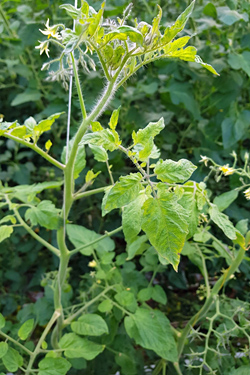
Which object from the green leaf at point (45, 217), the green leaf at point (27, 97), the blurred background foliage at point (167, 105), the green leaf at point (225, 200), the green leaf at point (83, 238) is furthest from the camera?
the green leaf at point (27, 97)

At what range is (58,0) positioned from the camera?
147 centimetres

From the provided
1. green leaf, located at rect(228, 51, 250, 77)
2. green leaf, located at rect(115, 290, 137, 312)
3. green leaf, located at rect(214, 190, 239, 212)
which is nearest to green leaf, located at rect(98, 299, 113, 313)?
green leaf, located at rect(115, 290, 137, 312)

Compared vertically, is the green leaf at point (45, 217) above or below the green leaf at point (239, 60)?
below

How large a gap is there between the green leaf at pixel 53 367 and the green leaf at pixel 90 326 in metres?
0.14

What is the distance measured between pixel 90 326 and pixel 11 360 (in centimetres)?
20

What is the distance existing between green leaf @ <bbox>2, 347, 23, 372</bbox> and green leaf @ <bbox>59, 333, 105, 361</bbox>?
12 cm

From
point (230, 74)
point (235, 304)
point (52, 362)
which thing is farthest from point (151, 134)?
point (230, 74)

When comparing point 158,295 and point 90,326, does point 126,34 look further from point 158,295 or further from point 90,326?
point 158,295

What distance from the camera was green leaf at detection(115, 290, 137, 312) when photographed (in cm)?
103

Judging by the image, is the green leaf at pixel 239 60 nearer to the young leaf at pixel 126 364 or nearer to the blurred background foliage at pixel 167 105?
the blurred background foliage at pixel 167 105

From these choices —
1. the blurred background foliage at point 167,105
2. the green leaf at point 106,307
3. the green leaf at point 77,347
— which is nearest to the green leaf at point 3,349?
the green leaf at point 77,347

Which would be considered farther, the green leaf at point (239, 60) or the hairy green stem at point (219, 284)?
the green leaf at point (239, 60)

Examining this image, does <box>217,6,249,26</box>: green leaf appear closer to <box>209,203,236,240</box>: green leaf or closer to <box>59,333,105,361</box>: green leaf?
<box>209,203,236,240</box>: green leaf

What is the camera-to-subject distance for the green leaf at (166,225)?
22.5 inches
